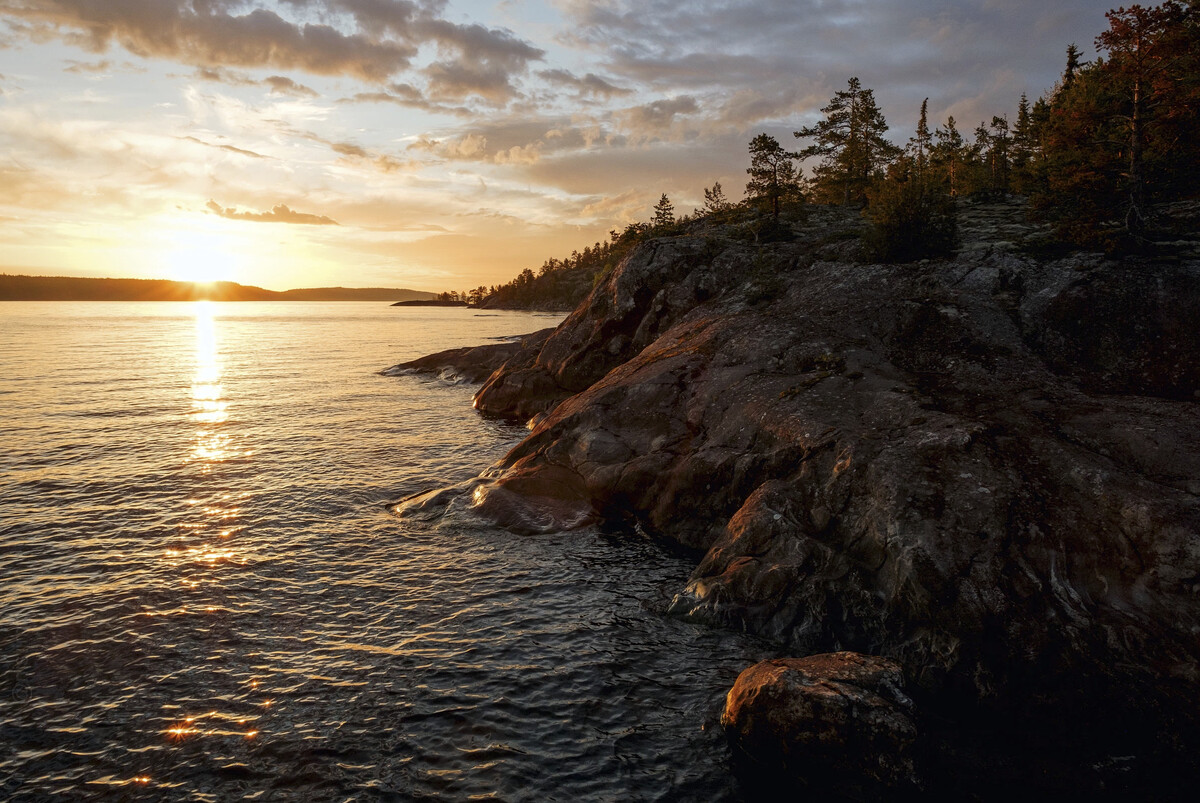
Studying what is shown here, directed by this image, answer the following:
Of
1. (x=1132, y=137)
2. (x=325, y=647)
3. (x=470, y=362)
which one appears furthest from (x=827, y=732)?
(x=470, y=362)

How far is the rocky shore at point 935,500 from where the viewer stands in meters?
9.12

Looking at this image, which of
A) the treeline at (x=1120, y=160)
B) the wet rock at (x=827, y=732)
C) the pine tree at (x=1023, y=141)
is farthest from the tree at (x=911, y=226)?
the pine tree at (x=1023, y=141)

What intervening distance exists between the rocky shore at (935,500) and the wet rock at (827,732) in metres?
0.03

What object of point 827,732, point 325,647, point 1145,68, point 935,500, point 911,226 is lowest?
point 325,647

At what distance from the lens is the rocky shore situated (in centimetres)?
912

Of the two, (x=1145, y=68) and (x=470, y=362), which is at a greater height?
(x=1145, y=68)

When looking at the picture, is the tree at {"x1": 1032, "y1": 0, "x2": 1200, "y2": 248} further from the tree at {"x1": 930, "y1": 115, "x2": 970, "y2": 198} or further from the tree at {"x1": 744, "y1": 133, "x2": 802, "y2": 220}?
the tree at {"x1": 930, "y1": 115, "x2": 970, "y2": 198}

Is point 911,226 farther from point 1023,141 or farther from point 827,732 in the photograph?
point 1023,141

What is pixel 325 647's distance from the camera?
39.7 feet

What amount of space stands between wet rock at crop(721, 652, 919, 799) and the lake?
686 millimetres

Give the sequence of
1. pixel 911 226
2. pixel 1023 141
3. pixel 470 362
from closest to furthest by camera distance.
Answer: pixel 911 226 < pixel 470 362 < pixel 1023 141

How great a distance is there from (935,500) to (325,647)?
42.3 ft

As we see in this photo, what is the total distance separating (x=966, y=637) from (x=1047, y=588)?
5.69 ft

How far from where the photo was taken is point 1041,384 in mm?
15703
